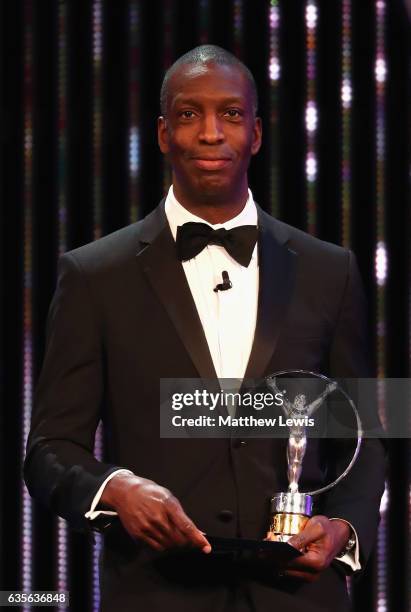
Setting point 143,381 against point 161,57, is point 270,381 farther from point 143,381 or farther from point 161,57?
point 161,57

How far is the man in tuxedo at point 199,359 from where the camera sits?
2453mm

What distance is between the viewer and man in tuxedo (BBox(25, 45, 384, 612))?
2.45 metres

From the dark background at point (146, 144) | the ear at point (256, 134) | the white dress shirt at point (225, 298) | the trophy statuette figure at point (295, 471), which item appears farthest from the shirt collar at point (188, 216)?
the dark background at point (146, 144)

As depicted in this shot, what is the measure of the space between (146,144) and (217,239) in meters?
1.10

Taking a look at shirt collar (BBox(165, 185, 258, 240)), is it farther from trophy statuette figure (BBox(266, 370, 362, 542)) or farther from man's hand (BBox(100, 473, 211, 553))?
man's hand (BBox(100, 473, 211, 553))

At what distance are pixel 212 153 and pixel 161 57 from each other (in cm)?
122

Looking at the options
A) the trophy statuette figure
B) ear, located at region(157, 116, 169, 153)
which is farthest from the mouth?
the trophy statuette figure

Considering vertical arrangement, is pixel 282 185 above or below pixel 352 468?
above

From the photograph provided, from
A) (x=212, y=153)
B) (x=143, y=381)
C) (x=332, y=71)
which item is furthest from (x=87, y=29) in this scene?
(x=143, y=381)

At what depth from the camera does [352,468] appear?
261cm

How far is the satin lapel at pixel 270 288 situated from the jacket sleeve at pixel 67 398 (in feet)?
0.97

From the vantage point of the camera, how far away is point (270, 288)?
261 cm

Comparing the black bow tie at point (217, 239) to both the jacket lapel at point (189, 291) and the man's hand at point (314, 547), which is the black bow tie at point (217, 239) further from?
the man's hand at point (314, 547)

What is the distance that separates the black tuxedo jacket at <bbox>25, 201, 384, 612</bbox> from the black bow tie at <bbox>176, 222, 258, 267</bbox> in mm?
29
